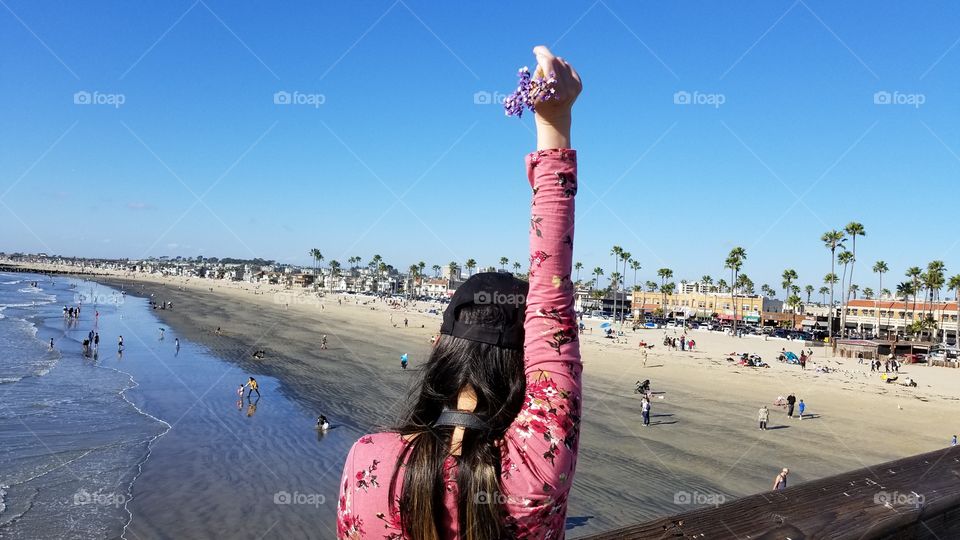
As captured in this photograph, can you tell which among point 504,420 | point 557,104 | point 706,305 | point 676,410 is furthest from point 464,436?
point 706,305

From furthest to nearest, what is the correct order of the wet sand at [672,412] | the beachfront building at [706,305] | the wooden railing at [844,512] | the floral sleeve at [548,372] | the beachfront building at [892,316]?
the beachfront building at [706,305] → the beachfront building at [892,316] → the wet sand at [672,412] → the wooden railing at [844,512] → the floral sleeve at [548,372]

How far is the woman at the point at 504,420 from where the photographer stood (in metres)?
1.10

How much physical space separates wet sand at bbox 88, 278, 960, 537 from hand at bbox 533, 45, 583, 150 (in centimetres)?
73

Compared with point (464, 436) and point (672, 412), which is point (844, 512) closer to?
point (464, 436)

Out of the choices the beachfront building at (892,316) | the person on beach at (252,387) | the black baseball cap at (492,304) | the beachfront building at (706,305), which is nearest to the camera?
the black baseball cap at (492,304)

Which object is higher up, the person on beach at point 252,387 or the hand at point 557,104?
the hand at point 557,104

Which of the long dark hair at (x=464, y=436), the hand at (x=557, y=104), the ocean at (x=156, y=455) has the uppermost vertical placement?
the hand at (x=557, y=104)

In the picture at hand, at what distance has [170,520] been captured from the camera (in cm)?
1116

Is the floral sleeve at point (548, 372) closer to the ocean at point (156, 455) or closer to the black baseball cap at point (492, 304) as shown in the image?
the black baseball cap at point (492, 304)

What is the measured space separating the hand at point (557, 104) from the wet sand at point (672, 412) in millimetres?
734

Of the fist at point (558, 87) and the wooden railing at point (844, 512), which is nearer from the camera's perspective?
the fist at point (558, 87)

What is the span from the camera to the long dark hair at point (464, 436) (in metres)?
1.10

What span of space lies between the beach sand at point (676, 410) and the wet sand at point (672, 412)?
6cm

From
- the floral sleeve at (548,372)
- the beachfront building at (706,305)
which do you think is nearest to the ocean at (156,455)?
the floral sleeve at (548,372)
